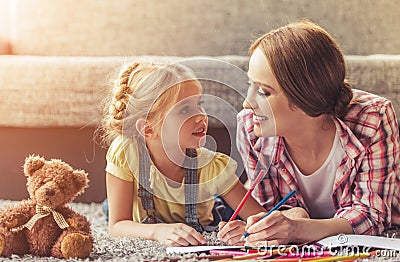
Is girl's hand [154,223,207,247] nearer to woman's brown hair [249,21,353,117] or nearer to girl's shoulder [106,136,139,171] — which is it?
girl's shoulder [106,136,139,171]

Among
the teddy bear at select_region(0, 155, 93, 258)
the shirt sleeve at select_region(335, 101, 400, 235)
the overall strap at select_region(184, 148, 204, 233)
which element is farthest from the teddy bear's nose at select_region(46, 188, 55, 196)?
the shirt sleeve at select_region(335, 101, 400, 235)

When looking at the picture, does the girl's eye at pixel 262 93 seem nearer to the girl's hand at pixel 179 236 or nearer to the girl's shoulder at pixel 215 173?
the girl's shoulder at pixel 215 173

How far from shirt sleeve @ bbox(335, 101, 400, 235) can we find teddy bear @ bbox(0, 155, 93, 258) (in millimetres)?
520

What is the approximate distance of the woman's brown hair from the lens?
54.5 inches

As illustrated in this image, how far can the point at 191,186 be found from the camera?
1.45 m

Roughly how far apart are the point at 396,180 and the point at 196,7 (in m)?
0.90

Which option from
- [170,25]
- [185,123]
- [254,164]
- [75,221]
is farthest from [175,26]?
[75,221]

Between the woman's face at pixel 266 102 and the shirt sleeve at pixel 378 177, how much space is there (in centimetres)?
17

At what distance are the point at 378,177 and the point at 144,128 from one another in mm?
475

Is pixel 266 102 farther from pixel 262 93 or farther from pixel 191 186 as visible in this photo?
pixel 191 186

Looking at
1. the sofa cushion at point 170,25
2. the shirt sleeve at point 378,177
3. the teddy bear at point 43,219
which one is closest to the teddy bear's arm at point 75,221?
the teddy bear at point 43,219

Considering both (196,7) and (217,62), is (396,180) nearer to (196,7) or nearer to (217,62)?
(217,62)

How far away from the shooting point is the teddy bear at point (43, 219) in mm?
1204
